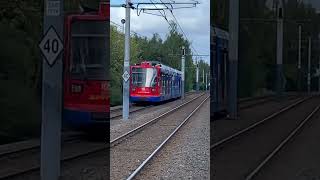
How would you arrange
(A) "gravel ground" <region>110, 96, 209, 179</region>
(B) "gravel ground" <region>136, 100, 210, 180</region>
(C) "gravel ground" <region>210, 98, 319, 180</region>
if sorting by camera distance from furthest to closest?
1. (A) "gravel ground" <region>110, 96, 209, 179</region>
2. (B) "gravel ground" <region>136, 100, 210, 180</region>
3. (C) "gravel ground" <region>210, 98, 319, 180</region>

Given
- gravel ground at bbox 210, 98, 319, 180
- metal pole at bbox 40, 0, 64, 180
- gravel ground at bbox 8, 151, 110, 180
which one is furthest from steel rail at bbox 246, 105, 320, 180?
metal pole at bbox 40, 0, 64, 180

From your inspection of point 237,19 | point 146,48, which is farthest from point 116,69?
point 237,19

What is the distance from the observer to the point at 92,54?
11.9m

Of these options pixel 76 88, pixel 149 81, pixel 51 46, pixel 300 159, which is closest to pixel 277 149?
pixel 300 159

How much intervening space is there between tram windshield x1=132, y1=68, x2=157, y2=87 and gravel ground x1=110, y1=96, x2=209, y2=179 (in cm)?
523

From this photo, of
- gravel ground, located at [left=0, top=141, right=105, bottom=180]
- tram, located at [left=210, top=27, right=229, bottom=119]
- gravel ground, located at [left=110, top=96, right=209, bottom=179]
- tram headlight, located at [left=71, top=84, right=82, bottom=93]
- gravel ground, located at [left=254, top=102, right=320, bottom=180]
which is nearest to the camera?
gravel ground, located at [left=254, top=102, right=320, bottom=180]

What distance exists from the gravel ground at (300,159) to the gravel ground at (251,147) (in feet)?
0.64

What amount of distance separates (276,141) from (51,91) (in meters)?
3.49

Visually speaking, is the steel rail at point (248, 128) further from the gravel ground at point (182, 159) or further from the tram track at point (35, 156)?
the tram track at point (35, 156)

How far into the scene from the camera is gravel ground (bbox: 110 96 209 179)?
33.3 ft

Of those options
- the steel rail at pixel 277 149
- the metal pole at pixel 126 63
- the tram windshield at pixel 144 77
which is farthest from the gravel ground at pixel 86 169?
the tram windshield at pixel 144 77

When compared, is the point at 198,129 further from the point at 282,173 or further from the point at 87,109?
the point at 282,173

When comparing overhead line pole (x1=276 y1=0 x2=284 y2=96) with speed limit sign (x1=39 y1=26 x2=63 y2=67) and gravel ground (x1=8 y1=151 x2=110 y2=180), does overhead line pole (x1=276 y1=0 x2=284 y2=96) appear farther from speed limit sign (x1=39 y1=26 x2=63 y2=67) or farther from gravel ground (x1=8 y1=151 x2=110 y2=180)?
speed limit sign (x1=39 y1=26 x2=63 y2=67)

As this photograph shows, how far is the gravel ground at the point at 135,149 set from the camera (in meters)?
10.2
